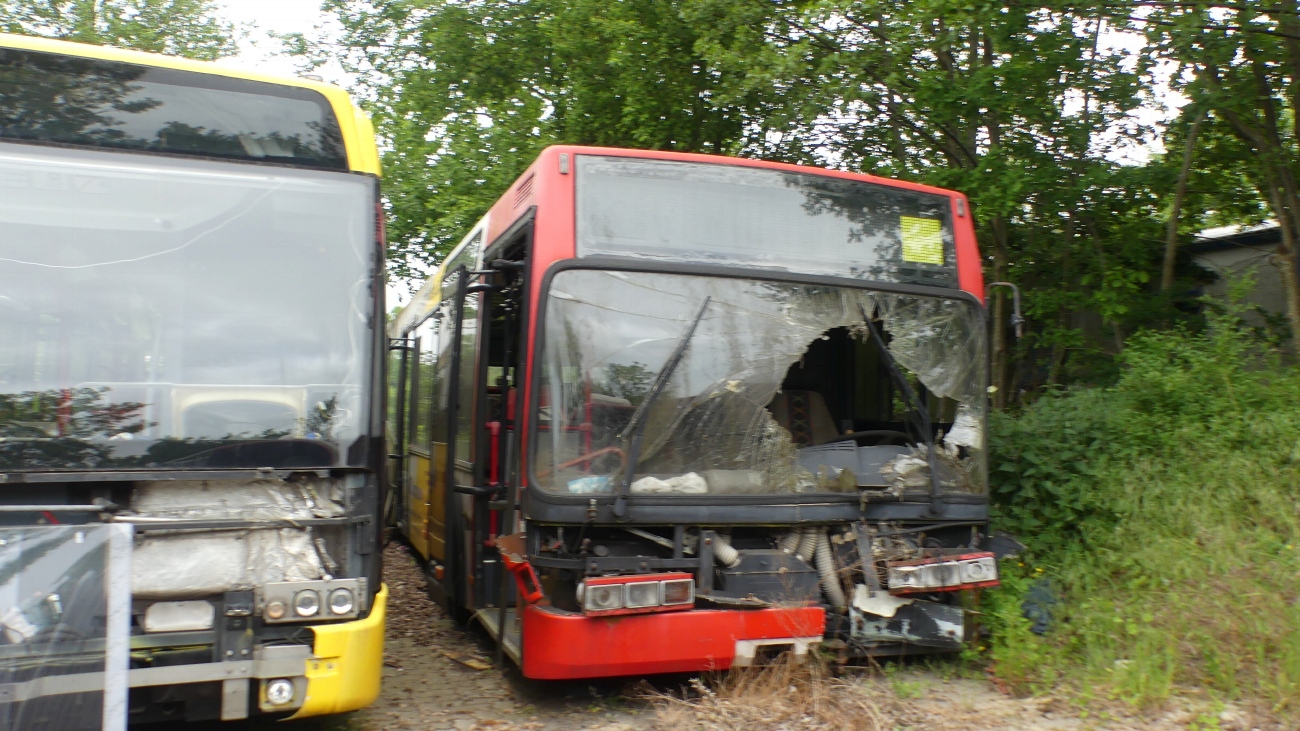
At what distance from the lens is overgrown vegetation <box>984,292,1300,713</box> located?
5.44m

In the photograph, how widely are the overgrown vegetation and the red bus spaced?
2.70 ft

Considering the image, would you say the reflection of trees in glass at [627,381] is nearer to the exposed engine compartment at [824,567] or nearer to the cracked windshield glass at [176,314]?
the exposed engine compartment at [824,567]

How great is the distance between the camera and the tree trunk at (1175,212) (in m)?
10.1

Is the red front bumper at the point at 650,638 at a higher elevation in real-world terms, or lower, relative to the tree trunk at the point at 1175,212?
lower

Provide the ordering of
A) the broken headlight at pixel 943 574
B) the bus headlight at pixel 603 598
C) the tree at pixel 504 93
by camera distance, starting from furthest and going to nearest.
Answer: the tree at pixel 504 93 < the broken headlight at pixel 943 574 < the bus headlight at pixel 603 598

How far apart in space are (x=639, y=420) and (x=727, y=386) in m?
0.54

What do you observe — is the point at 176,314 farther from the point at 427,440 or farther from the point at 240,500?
the point at 427,440

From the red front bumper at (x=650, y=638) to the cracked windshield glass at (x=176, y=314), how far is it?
148cm

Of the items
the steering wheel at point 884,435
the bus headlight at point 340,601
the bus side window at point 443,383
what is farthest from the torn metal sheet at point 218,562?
the bus side window at point 443,383

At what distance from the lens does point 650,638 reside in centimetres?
521

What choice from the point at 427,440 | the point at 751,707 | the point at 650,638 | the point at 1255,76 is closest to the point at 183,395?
the point at 650,638

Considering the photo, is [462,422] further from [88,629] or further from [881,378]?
[88,629]

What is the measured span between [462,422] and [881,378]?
2860 mm

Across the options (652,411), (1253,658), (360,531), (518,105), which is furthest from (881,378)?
(518,105)
